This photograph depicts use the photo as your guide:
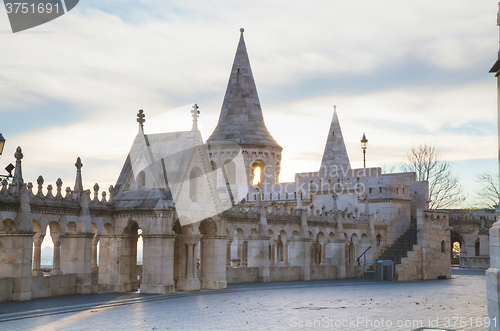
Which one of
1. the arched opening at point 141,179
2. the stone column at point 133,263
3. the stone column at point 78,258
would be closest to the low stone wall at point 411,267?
the stone column at point 133,263

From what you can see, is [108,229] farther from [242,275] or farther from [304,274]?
[304,274]

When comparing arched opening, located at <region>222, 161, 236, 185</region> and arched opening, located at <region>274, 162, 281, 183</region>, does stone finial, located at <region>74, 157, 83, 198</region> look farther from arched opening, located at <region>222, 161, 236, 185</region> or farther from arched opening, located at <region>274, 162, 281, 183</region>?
arched opening, located at <region>274, 162, 281, 183</region>

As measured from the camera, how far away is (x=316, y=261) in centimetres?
3756

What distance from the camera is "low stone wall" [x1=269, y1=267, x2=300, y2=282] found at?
29.5m

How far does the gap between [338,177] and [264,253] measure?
1394 cm

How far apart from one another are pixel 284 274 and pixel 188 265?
8.73 m

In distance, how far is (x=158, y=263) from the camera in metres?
21.1

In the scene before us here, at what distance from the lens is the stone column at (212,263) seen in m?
23.5

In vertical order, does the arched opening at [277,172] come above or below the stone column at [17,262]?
above

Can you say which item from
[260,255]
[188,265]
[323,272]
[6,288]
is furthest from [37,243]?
[323,272]

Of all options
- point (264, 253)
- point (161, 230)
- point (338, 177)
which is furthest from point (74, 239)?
point (338, 177)

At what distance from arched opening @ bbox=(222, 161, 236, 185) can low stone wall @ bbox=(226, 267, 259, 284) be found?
2019 centimetres

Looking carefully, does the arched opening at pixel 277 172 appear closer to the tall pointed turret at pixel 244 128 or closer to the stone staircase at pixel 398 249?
the tall pointed turret at pixel 244 128

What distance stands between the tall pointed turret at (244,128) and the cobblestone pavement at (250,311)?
990 inches
